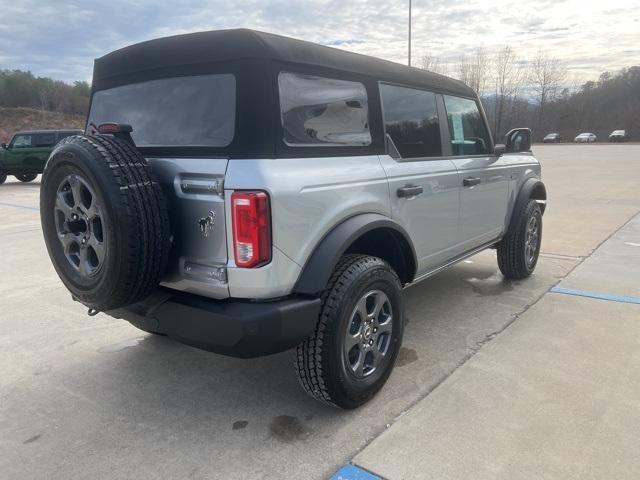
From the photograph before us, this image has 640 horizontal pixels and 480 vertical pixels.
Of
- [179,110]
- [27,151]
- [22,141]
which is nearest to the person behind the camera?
[179,110]

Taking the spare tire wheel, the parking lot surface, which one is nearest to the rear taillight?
the spare tire wheel

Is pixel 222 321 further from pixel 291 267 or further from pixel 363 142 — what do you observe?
pixel 363 142

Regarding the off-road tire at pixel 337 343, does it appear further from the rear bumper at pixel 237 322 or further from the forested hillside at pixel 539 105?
the forested hillside at pixel 539 105

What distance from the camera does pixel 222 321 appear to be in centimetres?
232

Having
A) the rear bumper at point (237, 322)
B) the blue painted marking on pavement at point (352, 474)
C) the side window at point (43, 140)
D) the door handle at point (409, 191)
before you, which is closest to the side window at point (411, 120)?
the door handle at point (409, 191)

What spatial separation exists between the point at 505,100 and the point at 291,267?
2741 inches

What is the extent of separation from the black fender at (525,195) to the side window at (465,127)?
0.74 m

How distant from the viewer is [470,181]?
3.96m

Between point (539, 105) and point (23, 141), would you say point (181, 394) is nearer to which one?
A: point (23, 141)

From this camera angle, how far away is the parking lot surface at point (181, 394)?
245cm

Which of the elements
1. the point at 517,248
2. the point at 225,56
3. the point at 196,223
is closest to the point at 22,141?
the point at 517,248

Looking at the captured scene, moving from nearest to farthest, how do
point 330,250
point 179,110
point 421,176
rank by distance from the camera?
point 330,250
point 179,110
point 421,176

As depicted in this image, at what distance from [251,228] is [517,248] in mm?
3492

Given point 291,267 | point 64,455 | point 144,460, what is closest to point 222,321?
point 291,267
